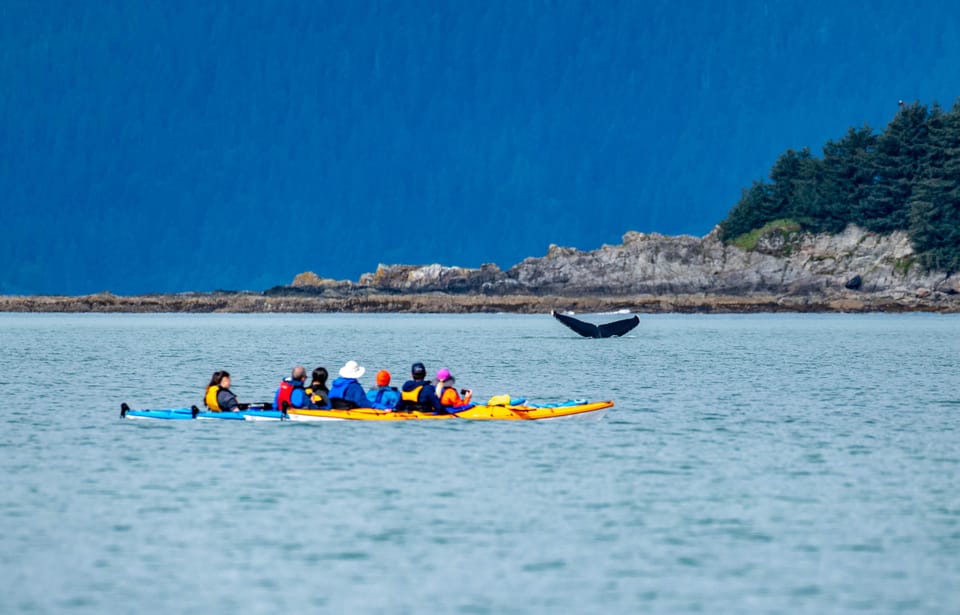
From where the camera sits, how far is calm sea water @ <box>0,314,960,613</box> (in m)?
16.2

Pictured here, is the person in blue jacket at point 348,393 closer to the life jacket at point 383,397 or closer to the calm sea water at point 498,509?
the life jacket at point 383,397

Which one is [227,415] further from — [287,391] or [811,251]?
[811,251]

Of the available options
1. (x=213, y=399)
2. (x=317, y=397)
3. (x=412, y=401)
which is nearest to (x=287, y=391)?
(x=317, y=397)

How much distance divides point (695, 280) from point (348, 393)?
132042 mm

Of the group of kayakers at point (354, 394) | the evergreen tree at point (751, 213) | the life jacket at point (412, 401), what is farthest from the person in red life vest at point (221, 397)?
the evergreen tree at point (751, 213)

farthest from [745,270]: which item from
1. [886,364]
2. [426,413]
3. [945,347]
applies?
[426,413]

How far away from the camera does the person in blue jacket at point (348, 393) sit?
32.9 m

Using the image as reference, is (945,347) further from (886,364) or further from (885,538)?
(885,538)

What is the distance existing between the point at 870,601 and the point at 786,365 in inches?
1878

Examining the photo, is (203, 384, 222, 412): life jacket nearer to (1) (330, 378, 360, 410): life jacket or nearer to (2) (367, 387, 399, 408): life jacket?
(1) (330, 378, 360, 410): life jacket

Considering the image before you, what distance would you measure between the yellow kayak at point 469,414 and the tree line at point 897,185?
4281 inches

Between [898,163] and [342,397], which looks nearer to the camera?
[342,397]

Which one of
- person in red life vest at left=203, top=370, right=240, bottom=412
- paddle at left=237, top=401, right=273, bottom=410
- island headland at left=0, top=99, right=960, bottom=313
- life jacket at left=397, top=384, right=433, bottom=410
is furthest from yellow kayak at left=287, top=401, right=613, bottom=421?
island headland at left=0, top=99, right=960, bottom=313

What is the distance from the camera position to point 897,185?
138875mm
